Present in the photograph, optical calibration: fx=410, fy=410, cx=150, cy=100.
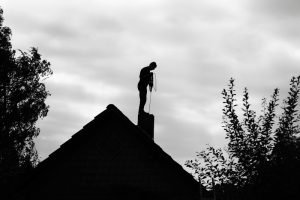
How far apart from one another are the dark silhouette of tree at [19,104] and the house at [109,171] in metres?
14.3

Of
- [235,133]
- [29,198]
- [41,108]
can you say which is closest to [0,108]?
[41,108]

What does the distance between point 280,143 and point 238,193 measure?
1.11 metres

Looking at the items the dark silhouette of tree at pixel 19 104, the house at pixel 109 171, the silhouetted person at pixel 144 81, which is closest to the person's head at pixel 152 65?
the silhouetted person at pixel 144 81

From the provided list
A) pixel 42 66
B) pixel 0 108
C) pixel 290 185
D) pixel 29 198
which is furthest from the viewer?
pixel 42 66

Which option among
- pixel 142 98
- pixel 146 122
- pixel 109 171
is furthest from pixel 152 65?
pixel 109 171

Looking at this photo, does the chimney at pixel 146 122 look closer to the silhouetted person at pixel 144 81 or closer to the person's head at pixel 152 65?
the silhouetted person at pixel 144 81

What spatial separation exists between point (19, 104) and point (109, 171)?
16674mm

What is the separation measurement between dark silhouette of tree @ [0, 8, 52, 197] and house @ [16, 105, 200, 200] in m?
14.3

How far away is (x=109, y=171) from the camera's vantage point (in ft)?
40.8

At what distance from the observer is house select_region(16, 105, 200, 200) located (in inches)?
481

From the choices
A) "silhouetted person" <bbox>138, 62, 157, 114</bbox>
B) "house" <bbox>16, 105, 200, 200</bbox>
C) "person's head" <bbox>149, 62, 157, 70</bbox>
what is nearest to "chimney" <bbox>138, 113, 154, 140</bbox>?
"silhouetted person" <bbox>138, 62, 157, 114</bbox>

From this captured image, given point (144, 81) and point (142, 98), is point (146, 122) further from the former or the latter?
point (144, 81)

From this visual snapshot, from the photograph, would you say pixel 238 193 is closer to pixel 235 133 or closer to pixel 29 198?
pixel 235 133

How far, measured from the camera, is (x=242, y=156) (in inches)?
283
